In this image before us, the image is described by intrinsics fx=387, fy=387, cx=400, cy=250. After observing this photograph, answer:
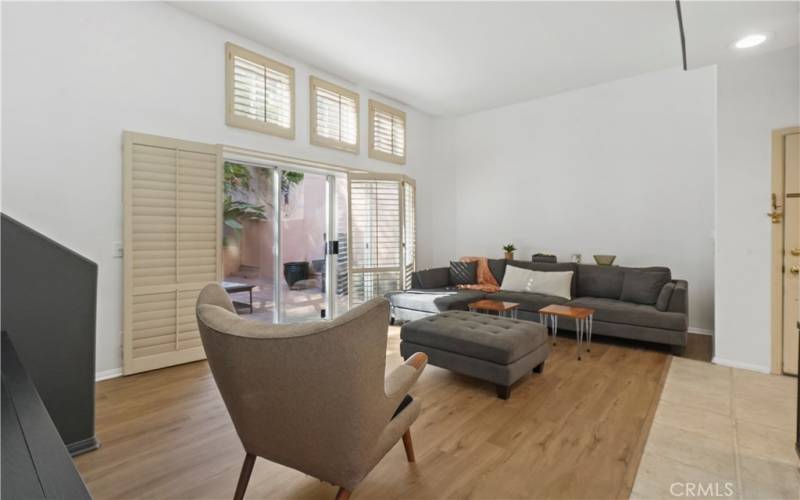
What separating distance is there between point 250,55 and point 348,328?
383cm

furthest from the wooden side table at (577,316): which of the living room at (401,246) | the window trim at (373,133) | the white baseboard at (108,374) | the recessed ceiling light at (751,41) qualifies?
the white baseboard at (108,374)

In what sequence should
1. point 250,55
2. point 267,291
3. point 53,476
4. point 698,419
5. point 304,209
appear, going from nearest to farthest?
1. point 53,476
2. point 698,419
3. point 250,55
4. point 267,291
5. point 304,209

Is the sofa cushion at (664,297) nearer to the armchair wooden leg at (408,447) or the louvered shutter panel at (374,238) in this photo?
the louvered shutter panel at (374,238)

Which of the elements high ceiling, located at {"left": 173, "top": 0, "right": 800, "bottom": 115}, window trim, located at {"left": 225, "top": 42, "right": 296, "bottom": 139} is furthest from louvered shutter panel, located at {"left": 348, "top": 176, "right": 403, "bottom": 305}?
high ceiling, located at {"left": 173, "top": 0, "right": 800, "bottom": 115}

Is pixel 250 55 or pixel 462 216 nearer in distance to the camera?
pixel 250 55

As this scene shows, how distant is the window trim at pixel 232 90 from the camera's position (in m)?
3.87

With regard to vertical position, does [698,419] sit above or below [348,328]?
below

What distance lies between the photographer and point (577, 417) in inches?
98.0

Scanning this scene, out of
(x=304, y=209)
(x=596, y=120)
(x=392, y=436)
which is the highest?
(x=596, y=120)

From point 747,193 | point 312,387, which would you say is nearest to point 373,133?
point 747,193

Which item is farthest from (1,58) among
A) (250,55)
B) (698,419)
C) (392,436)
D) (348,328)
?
(698,419)

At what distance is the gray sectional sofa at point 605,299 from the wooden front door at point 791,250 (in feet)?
2.34

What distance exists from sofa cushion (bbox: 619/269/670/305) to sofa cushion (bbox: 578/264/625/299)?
0.14 meters

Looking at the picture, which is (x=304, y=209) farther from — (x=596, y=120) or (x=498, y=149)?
(x=596, y=120)
